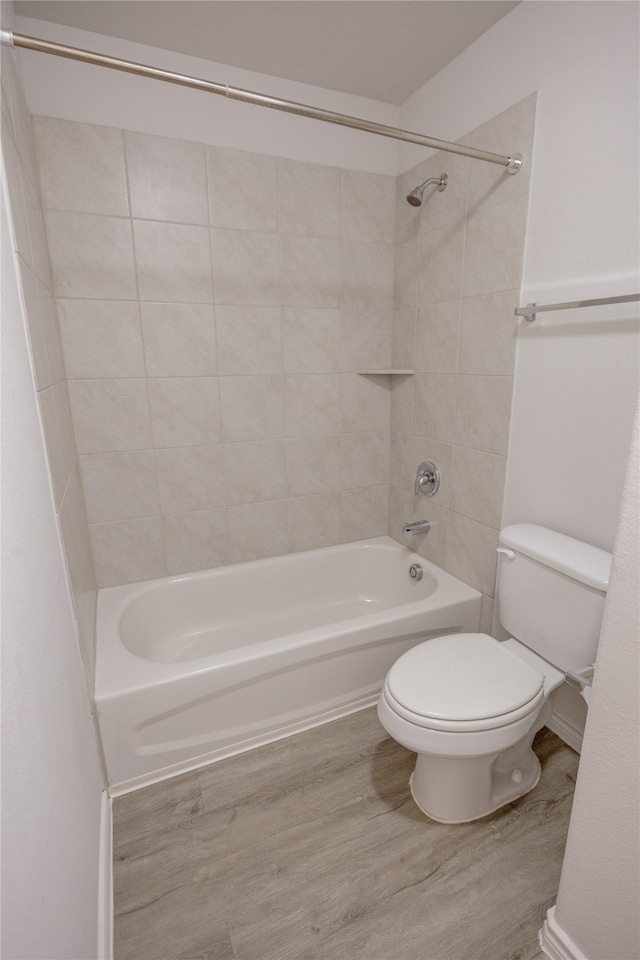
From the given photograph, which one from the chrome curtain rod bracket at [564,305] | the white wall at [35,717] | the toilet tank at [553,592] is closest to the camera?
the white wall at [35,717]

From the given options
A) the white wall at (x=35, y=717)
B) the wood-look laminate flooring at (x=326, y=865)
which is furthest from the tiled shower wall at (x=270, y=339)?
the white wall at (x=35, y=717)

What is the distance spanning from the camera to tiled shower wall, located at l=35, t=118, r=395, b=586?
1.72 meters

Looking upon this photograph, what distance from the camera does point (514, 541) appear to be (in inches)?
59.5

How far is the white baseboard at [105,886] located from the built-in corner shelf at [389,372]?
74.4 inches

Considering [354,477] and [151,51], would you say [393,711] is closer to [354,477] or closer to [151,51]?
[354,477]

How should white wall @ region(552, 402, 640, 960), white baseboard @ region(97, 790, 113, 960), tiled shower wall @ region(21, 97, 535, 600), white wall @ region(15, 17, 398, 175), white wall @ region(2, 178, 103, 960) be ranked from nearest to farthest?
white wall @ region(2, 178, 103, 960) < white wall @ region(552, 402, 640, 960) < white baseboard @ region(97, 790, 113, 960) < white wall @ region(15, 17, 398, 175) < tiled shower wall @ region(21, 97, 535, 600)

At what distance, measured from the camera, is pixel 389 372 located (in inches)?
83.7

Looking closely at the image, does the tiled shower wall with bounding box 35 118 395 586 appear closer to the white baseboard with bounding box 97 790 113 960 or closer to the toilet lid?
the white baseboard with bounding box 97 790 113 960

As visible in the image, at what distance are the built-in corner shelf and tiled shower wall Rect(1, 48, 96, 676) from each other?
1.30 meters

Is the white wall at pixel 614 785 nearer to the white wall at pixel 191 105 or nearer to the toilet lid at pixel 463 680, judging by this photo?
the toilet lid at pixel 463 680

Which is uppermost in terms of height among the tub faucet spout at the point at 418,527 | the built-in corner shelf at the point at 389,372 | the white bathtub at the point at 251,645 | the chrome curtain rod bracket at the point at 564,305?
the chrome curtain rod bracket at the point at 564,305

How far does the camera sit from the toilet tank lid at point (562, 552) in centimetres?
128

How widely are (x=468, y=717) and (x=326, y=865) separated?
1.86 feet

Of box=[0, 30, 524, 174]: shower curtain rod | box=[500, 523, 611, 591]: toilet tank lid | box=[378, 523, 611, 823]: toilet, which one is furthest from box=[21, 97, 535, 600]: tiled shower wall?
box=[0, 30, 524, 174]: shower curtain rod
